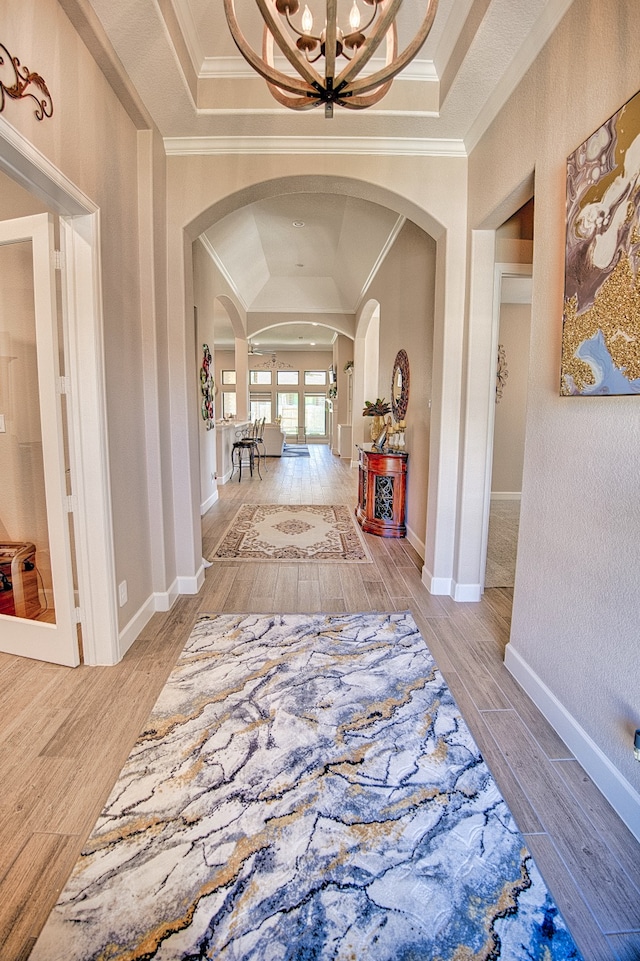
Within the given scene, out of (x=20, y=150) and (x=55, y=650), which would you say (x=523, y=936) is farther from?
(x=20, y=150)

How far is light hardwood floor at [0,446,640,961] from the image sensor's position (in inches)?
51.1

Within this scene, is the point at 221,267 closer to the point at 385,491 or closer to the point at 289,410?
the point at 385,491

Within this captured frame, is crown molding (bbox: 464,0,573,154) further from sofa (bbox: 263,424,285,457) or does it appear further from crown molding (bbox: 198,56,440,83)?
sofa (bbox: 263,424,285,457)

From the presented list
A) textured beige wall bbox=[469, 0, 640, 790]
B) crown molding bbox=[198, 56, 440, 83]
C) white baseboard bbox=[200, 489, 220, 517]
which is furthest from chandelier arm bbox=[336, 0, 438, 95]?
white baseboard bbox=[200, 489, 220, 517]

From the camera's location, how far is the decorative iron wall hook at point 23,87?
1568 millimetres

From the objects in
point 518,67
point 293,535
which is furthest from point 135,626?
point 518,67

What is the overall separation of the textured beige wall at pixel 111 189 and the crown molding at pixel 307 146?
1.34ft

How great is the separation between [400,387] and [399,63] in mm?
3696

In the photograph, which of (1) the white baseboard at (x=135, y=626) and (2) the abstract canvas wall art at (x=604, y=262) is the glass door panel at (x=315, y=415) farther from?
(2) the abstract canvas wall art at (x=604, y=262)

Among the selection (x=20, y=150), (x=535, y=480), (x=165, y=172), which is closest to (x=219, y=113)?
(x=165, y=172)

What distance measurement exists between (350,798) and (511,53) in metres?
3.33

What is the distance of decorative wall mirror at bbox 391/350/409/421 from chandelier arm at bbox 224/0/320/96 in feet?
11.2

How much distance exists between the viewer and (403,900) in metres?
1.28

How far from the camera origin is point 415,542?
441cm
